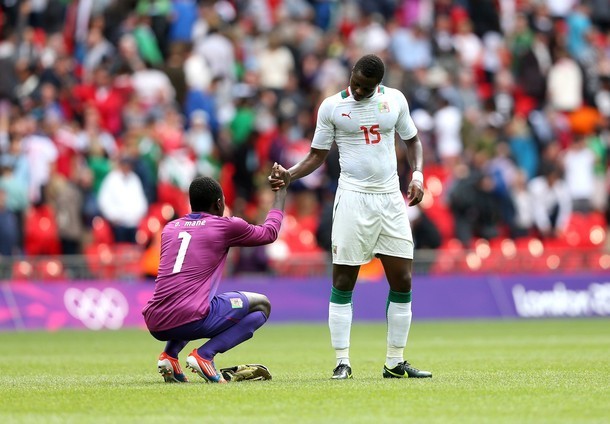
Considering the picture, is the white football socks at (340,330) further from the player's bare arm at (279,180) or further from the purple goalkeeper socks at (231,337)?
the player's bare arm at (279,180)

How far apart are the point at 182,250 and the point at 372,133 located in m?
1.92

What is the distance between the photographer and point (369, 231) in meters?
11.9

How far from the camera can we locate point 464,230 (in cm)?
2612

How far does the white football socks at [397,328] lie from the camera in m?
11.9

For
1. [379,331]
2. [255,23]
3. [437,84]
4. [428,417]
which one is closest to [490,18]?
[437,84]

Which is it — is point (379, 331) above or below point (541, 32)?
below

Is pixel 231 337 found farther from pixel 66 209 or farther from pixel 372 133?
pixel 66 209

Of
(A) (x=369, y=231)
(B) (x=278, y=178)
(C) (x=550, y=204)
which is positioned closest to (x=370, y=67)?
(B) (x=278, y=178)

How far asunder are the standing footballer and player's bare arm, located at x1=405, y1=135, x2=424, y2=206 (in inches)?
1.2

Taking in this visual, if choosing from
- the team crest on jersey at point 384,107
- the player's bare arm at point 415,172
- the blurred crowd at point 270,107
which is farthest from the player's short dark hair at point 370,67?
the blurred crowd at point 270,107

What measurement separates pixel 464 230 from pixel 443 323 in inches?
119

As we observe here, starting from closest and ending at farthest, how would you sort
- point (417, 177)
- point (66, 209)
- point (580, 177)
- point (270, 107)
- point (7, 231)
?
point (417, 177), point (7, 231), point (66, 209), point (270, 107), point (580, 177)

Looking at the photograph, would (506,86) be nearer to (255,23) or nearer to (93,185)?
(255,23)

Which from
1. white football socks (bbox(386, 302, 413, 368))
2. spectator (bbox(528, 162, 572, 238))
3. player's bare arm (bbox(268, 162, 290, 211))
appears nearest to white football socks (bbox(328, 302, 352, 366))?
white football socks (bbox(386, 302, 413, 368))
